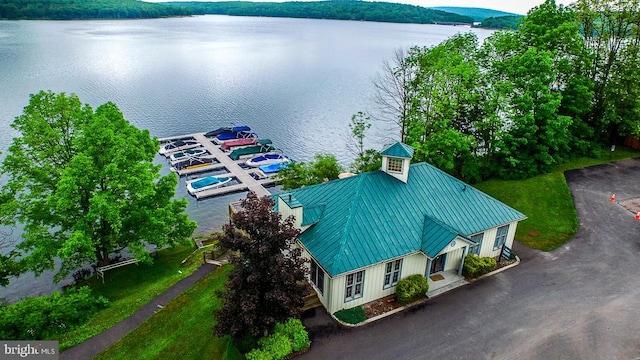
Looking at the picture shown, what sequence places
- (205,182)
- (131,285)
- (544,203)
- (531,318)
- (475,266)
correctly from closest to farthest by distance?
(531,318) → (475,266) → (131,285) → (544,203) → (205,182)

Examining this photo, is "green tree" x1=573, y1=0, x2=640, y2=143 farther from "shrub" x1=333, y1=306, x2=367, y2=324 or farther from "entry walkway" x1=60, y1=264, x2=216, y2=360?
"entry walkway" x1=60, y1=264, x2=216, y2=360

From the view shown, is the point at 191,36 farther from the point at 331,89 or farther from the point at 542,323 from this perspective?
the point at 542,323

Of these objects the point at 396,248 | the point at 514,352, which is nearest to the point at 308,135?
the point at 396,248

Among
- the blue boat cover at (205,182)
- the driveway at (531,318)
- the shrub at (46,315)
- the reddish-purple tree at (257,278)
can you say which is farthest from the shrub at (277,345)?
the blue boat cover at (205,182)

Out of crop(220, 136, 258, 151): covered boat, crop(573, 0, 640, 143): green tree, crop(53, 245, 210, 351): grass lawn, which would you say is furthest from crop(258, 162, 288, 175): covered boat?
crop(573, 0, 640, 143): green tree

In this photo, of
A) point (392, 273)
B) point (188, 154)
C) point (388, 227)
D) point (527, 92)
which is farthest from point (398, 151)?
→ point (188, 154)

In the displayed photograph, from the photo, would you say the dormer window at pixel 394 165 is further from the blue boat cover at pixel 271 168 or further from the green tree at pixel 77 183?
the blue boat cover at pixel 271 168

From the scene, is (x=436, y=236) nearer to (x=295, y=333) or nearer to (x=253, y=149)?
(x=295, y=333)
